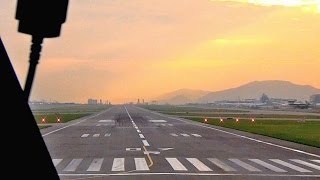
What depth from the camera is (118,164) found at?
17969 millimetres

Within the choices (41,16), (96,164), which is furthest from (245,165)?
(41,16)

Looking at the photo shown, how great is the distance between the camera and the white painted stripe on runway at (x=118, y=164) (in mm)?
16656

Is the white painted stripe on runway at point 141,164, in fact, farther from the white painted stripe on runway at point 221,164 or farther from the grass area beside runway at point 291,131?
the grass area beside runway at point 291,131

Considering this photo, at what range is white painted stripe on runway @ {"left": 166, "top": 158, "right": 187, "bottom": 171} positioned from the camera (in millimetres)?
16766

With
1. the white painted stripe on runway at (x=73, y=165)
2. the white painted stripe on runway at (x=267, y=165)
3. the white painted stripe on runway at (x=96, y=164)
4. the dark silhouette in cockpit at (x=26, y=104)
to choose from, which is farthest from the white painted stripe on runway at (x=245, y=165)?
the dark silhouette in cockpit at (x=26, y=104)

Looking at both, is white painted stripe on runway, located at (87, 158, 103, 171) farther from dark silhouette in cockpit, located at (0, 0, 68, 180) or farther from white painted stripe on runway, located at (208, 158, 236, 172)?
dark silhouette in cockpit, located at (0, 0, 68, 180)

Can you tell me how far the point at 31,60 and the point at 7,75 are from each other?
12 cm

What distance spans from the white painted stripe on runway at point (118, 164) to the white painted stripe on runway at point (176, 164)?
69.7 inches

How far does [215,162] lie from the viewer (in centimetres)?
1883

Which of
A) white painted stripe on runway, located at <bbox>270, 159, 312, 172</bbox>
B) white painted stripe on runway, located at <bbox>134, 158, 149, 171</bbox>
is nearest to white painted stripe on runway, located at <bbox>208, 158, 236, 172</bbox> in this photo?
white painted stripe on runway, located at <bbox>270, 159, 312, 172</bbox>

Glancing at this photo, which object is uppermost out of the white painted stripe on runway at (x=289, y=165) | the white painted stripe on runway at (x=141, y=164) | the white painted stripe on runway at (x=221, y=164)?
the white painted stripe on runway at (x=141, y=164)

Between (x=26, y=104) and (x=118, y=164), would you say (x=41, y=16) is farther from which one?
(x=118, y=164)

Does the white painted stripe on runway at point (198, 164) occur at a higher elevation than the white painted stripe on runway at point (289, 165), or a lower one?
higher

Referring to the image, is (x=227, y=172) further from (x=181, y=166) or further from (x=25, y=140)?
(x=25, y=140)
